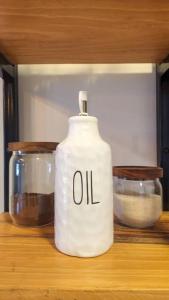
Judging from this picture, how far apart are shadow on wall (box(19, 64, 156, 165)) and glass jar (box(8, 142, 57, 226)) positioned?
0.14 metres

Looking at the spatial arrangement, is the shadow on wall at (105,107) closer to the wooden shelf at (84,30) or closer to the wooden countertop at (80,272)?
the wooden shelf at (84,30)

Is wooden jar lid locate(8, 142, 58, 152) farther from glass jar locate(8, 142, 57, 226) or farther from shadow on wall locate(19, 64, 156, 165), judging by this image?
shadow on wall locate(19, 64, 156, 165)

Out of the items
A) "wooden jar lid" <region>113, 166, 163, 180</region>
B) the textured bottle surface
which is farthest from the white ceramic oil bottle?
"wooden jar lid" <region>113, 166, 163, 180</region>

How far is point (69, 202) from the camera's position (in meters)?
0.39

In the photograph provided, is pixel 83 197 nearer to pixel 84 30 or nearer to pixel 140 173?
pixel 140 173

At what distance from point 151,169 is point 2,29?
0.36 m

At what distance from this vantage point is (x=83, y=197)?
381 millimetres

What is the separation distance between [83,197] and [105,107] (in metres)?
0.36

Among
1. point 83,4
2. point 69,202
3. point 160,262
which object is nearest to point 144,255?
point 160,262

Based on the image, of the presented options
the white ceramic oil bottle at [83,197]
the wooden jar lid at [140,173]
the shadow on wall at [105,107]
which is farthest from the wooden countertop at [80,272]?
the shadow on wall at [105,107]

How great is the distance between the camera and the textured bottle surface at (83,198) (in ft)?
1.25

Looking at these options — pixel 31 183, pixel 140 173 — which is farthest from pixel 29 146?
pixel 140 173

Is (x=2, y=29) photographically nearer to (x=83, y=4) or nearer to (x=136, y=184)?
(x=83, y=4)

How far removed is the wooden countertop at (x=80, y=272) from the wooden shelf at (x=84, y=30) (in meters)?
0.36
